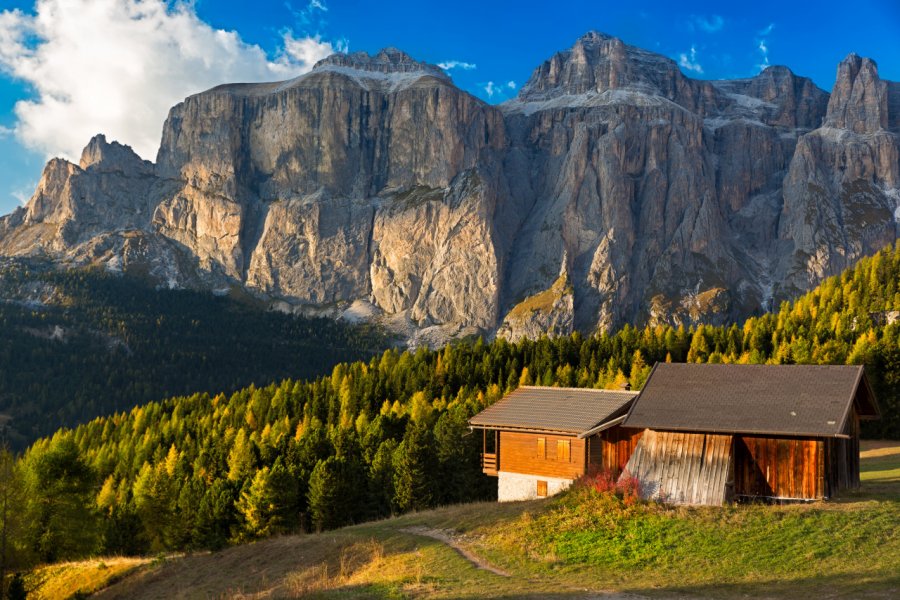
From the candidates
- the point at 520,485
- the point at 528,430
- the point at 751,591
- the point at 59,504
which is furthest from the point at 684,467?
the point at 59,504

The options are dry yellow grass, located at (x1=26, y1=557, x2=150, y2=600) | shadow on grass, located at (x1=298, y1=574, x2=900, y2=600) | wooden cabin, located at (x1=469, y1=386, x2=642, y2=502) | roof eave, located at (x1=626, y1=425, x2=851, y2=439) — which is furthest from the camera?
dry yellow grass, located at (x1=26, y1=557, x2=150, y2=600)

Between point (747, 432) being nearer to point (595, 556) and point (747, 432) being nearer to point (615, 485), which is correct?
point (615, 485)

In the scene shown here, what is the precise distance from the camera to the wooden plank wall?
122ft

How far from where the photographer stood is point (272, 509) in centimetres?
6050

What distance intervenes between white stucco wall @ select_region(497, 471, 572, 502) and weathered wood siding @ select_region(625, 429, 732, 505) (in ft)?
37.8

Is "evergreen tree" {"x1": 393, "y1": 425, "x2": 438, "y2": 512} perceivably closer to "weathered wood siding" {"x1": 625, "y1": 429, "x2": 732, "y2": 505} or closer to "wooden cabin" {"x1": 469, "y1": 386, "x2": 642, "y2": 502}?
"wooden cabin" {"x1": 469, "y1": 386, "x2": 642, "y2": 502}

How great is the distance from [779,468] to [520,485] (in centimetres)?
1821

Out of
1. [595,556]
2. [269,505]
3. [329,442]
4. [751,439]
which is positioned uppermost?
[751,439]

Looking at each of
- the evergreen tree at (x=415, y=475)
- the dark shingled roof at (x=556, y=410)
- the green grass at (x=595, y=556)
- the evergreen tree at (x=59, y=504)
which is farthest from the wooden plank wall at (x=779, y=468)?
the evergreen tree at (x=59, y=504)

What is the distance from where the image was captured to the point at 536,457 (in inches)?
2029

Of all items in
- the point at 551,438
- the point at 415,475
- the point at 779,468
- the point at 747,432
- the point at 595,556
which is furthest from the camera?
the point at 415,475

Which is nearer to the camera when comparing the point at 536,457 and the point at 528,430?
the point at 528,430

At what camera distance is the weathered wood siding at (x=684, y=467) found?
122 feet

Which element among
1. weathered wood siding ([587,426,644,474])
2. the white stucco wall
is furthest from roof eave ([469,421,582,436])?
the white stucco wall
